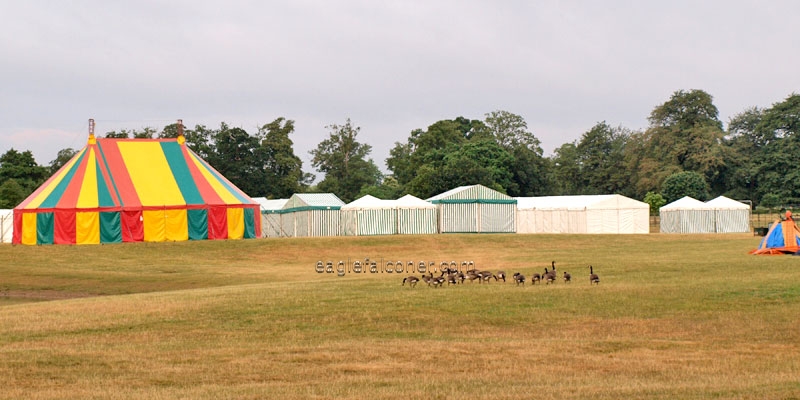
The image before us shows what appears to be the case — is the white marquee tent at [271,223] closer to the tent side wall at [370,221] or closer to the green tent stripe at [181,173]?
the tent side wall at [370,221]

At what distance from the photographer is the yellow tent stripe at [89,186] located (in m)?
53.9

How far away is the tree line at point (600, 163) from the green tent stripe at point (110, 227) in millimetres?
36439

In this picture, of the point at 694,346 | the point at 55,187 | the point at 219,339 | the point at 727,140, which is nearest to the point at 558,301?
the point at 694,346

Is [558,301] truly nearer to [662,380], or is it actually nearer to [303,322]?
[303,322]

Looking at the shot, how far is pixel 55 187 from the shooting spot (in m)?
55.6

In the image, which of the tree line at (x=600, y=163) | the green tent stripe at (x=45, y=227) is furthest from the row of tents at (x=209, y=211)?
the tree line at (x=600, y=163)

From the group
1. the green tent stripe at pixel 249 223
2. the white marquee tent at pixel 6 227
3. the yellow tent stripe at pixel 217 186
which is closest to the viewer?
the yellow tent stripe at pixel 217 186

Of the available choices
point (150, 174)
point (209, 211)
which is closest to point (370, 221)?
point (209, 211)

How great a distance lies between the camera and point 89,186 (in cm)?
5519

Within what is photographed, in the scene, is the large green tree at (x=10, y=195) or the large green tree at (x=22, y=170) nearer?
the large green tree at (x=10, y=195)

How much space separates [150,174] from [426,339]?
1676 inches

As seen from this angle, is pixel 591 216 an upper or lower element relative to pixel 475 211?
lower

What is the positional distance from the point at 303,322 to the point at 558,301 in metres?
6.15

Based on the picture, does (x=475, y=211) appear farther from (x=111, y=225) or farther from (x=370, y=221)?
(x=111, y=225)
